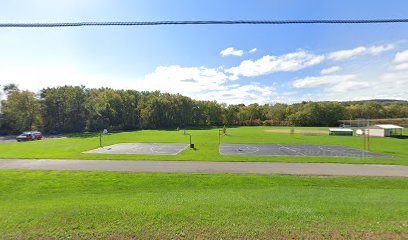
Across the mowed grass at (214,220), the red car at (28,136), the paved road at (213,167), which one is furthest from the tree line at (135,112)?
the mowed grass at (214,220)

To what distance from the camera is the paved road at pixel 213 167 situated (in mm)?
16953

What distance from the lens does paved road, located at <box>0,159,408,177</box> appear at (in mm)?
16953

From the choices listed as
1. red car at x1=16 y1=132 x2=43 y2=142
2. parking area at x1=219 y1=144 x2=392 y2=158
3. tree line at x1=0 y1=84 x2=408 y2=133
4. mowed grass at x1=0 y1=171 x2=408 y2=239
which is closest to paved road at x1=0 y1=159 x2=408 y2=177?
parking area at x1=219 y1=144 x2=392 y2=158

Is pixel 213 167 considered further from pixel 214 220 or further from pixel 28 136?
pixel 28 136

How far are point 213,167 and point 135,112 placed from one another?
66.4 m

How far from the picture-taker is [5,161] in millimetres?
20312

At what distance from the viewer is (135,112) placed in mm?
80438

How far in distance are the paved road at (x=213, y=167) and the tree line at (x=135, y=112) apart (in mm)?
45787

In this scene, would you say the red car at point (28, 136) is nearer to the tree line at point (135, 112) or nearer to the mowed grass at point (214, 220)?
the tree line at point (135, 112)

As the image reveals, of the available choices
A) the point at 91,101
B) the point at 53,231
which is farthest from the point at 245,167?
the point at 91,101

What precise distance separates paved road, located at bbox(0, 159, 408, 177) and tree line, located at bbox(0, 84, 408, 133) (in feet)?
150

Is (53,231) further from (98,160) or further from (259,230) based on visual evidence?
(98,160)

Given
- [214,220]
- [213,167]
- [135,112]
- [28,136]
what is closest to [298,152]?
[213,167]

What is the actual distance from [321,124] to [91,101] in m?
75.9
